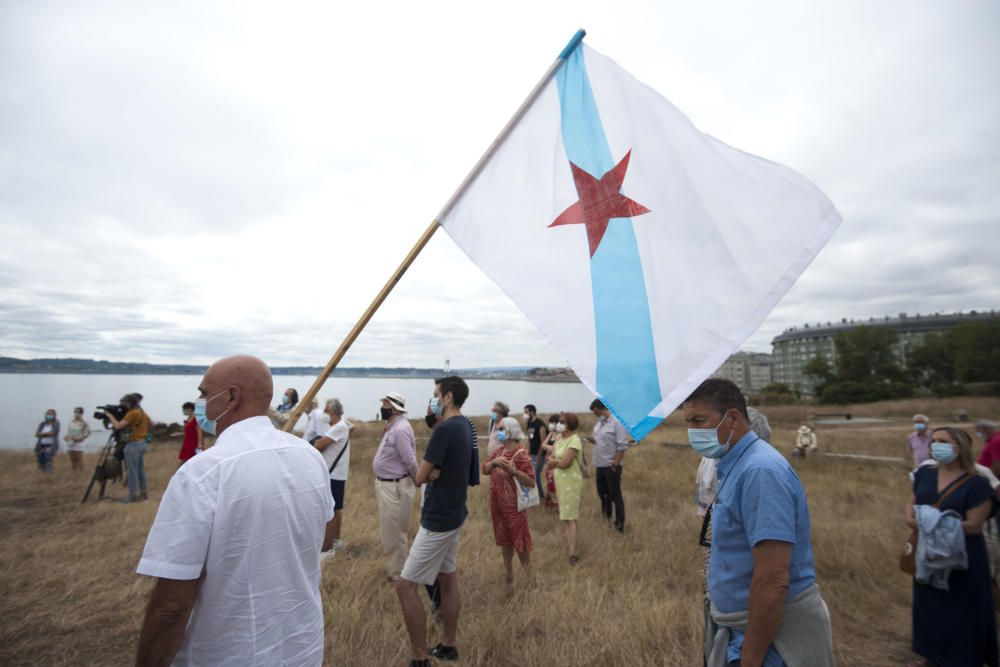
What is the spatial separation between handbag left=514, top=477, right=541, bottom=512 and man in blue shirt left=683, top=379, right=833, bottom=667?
3.08 metres

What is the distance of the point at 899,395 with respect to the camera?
58031 mm

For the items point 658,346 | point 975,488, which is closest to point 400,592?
point 658,346

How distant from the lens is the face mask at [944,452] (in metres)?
3.80

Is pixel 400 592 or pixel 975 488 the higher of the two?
pixel 975 488

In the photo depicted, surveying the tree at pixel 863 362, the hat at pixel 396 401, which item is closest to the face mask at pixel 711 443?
the hat at pixel 396 401

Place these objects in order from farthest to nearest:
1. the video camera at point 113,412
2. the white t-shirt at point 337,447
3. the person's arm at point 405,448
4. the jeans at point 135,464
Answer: the jeans at point 135,464
the video camera at point 113,412
the white t-shirt at point 337,447
the person's arm at point 405,448

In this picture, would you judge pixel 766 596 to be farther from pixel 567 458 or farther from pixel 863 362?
pixel 863 362

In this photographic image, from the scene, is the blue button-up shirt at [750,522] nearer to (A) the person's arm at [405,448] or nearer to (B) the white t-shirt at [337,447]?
(A) the person's arm at [405,448]

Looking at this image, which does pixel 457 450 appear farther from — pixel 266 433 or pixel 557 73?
pixel 557 73

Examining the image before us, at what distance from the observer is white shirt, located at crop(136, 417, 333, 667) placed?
1615mm

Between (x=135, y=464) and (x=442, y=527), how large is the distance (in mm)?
8661

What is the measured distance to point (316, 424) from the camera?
257 inches

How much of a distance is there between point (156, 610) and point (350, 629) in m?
3.24

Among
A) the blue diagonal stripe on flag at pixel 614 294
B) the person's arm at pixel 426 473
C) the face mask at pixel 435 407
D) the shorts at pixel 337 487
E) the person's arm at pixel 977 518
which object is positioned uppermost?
the blue diagonal stripe on flag at pixel 614 294
